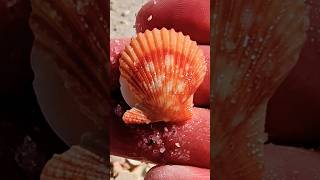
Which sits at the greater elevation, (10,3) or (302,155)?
(10,3)

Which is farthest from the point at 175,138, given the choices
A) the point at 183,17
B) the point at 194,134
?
the point at 183,17

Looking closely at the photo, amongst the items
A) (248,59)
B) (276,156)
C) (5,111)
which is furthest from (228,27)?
(5,111)

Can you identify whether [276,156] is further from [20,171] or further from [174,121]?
[20,171]

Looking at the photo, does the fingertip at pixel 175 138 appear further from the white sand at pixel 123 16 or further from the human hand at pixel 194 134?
the white sand at pixel 123 16

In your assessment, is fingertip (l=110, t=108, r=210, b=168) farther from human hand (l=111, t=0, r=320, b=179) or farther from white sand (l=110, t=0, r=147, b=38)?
white sand (l=110, t=0, r=147, b=38)

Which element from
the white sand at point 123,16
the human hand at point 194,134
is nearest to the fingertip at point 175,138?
the human hand at point 194,134
